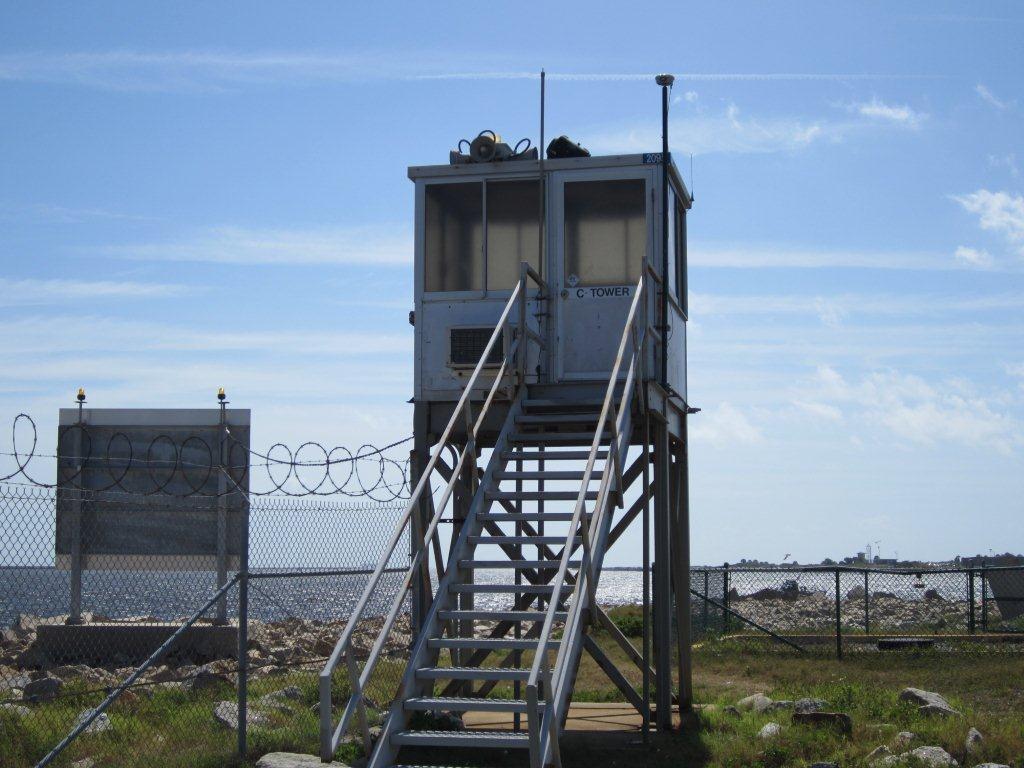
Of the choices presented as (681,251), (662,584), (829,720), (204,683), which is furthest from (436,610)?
(681,251)

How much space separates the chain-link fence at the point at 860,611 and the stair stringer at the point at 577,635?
1045 centimetres

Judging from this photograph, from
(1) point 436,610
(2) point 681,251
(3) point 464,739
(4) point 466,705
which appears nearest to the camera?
(3) point 464,739

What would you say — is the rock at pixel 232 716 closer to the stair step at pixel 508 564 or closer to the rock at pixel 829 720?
the stair step at pixel 508 564

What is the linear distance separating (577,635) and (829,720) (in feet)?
11.3

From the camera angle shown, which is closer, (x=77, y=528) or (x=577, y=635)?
(x=577, y=635)

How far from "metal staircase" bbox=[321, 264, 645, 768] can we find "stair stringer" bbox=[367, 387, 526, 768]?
1 cm

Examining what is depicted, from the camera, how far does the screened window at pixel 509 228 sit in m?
14.0

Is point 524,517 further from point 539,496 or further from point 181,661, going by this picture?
point 181,661

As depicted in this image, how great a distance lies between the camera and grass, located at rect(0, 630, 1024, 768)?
1095 centimetres

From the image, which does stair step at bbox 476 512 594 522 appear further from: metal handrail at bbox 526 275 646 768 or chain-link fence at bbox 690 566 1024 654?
chain-link fence at bbox 690 566 1024 654

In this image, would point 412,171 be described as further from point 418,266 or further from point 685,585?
point 685,585

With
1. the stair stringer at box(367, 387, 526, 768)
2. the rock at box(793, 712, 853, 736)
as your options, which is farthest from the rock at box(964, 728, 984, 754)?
the stair stringer at box(367, 387, 526, 768)

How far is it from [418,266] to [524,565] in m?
4.38

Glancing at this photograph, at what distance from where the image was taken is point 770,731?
12266 millimetres
